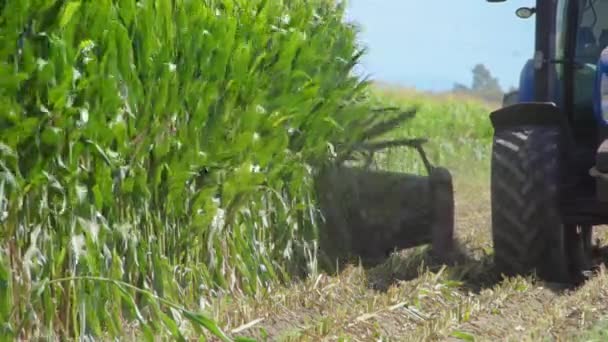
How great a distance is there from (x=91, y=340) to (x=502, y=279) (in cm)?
277

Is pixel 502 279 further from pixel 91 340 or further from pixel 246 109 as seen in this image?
pixel 91 340

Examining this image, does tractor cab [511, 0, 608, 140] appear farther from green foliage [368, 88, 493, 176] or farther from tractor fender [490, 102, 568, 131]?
green foliage [368, 88, 493, 176]

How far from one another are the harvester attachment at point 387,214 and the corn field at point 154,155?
0.30 meters

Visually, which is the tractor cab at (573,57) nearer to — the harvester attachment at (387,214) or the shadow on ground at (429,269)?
the harvester attachment at (387,214)

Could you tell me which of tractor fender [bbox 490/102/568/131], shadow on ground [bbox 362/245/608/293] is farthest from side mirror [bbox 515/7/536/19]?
shadow on ground [bbox 362/245/608/293]

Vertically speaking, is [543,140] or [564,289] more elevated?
[543,140]

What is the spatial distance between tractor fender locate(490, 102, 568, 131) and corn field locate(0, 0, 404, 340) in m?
0.94

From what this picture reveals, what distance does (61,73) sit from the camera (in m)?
4.57

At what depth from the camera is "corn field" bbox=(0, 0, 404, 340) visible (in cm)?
450

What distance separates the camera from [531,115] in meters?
6.59

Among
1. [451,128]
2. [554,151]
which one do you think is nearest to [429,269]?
[554,151]

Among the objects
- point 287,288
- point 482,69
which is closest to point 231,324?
point 287,288

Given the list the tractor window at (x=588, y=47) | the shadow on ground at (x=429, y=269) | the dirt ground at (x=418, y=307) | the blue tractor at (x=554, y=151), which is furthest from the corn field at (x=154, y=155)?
→ the tractor window at (x=588, y=47)

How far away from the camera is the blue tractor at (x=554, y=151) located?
6461 millimetres
